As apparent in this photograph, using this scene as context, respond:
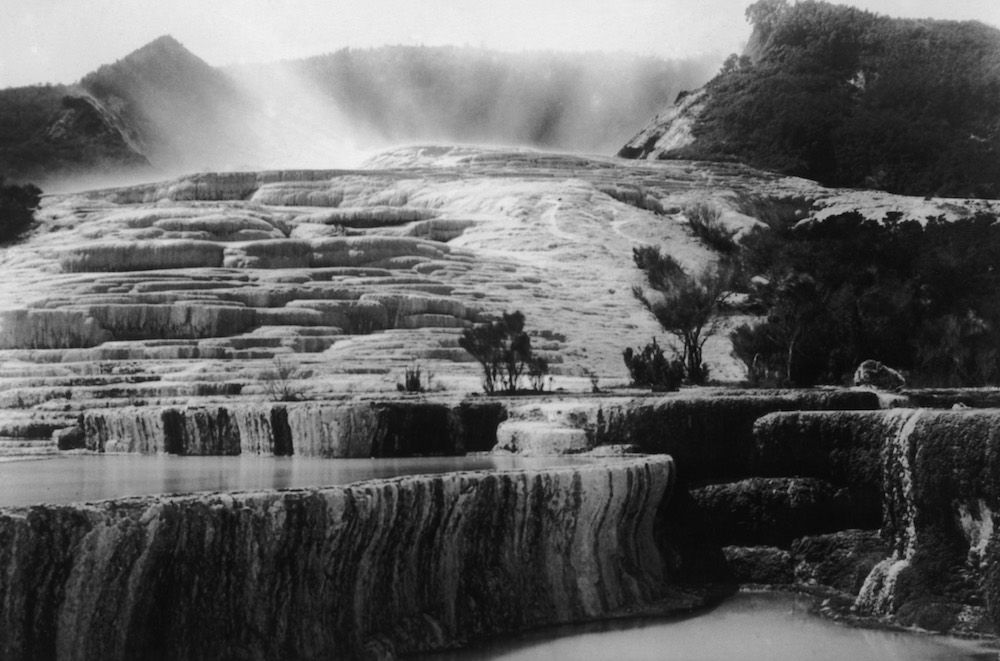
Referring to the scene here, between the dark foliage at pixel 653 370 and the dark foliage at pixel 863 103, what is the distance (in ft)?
121

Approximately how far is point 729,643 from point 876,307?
19321 millimetres

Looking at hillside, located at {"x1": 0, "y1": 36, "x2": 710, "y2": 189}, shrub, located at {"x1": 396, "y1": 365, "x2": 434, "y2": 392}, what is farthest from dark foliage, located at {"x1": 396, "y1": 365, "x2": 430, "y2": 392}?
hillside, located at {"x1": 0, "y1": 36, "x2": 710, "y2": 189}

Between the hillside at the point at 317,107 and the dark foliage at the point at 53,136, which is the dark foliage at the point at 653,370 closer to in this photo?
the dark foliage at the point at 53,136

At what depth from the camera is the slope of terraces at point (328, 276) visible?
34.9 metres

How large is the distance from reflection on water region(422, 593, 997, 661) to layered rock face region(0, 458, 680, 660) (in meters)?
0.50

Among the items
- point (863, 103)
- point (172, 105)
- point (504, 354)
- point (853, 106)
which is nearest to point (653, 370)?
point (504, 354)

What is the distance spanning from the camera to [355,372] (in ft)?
115

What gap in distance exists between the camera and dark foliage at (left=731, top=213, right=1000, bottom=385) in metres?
32.7

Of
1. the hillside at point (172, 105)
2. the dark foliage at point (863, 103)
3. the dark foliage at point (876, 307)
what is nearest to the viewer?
the dark foliage at point (876, 307)

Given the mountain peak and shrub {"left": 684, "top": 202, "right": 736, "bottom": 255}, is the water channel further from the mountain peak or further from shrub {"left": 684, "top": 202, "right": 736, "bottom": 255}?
the mountain peak

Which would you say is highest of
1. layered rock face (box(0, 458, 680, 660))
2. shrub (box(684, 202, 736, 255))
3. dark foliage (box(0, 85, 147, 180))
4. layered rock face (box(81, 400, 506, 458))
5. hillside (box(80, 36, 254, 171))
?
hillside (box(80, 36, 254, 171))

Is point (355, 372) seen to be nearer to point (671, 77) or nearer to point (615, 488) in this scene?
point (615, 488)

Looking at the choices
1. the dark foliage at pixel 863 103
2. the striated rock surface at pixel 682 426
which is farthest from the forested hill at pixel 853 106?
the striated rock surface at pixel 682 426

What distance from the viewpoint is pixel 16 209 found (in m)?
56.1
